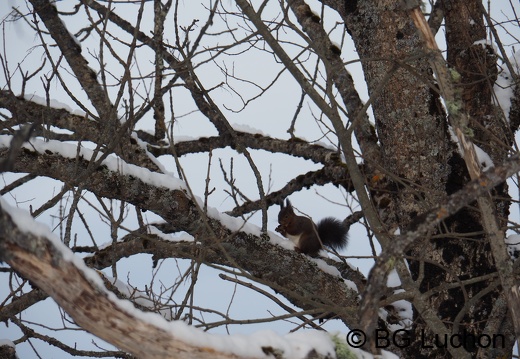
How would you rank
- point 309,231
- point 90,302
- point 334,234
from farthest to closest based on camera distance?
point 334,234
point 309,231
point 90,302

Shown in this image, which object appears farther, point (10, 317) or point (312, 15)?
point (312, 15)

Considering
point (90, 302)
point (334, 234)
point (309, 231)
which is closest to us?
point (90, 302)

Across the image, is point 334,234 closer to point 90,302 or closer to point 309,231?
point 309,231

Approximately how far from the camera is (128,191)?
12.8 feet

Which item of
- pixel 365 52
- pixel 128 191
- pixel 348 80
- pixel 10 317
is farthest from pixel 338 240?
pixel 10 317

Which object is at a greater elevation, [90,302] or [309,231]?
[309,231]

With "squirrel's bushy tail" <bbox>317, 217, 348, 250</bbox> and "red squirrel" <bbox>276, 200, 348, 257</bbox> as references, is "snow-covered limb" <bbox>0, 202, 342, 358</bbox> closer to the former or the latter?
"red squirrel" <bbox>276, 200, 348, 257</bbox>

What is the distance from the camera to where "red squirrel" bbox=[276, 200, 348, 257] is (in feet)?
16.5

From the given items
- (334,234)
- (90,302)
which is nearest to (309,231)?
(334,234)

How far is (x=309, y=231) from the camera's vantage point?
17.2 ft

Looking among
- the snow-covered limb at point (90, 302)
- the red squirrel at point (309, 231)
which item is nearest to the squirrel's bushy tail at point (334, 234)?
the red squirrel at point (309, 231)

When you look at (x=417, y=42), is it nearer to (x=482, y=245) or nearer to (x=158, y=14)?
(x=482, y=245)

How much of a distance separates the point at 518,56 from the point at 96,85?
324 centimetres

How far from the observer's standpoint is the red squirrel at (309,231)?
504cm
